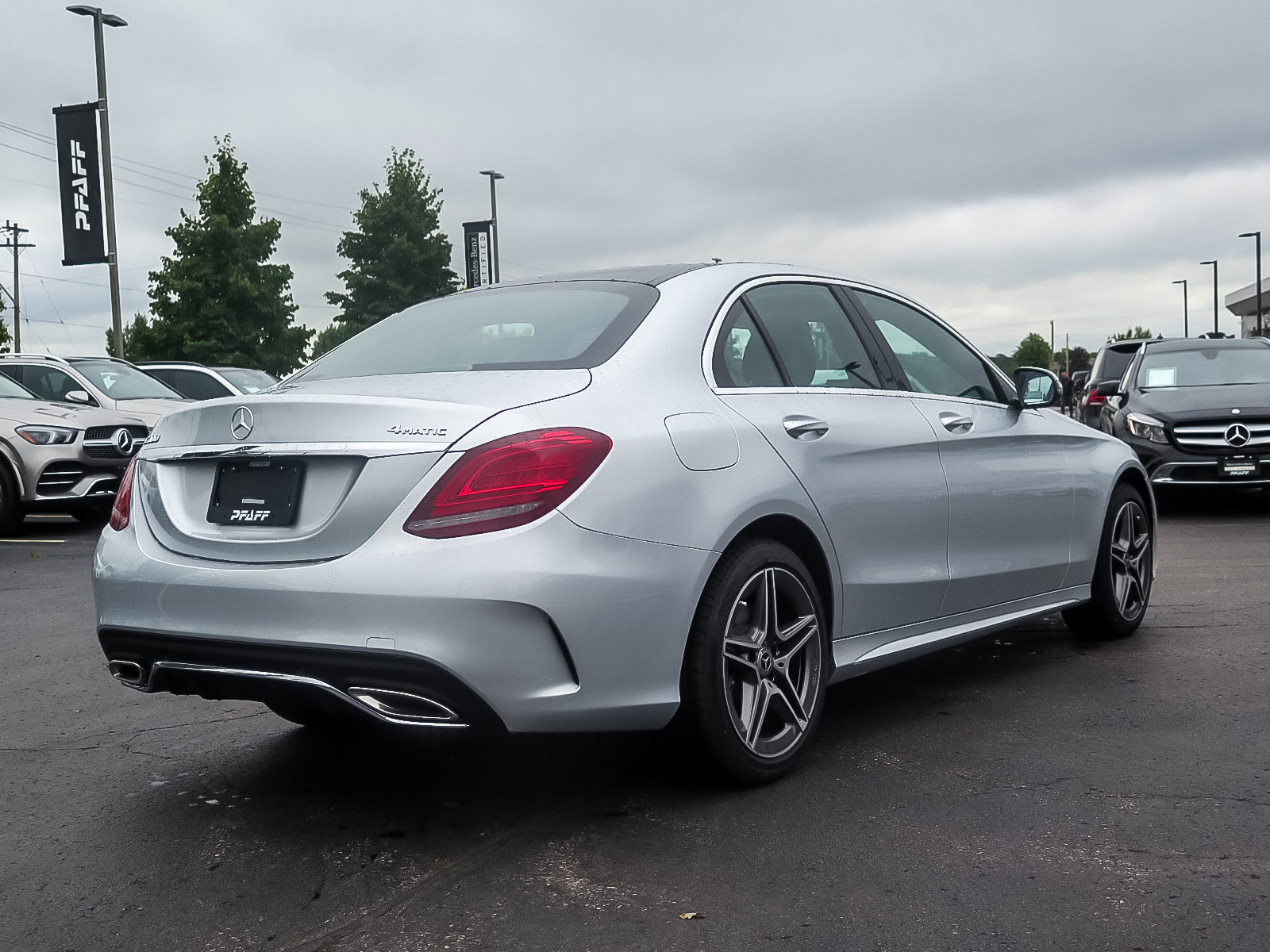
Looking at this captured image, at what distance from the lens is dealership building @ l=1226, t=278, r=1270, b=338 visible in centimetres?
7194

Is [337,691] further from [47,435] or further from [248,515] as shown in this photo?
[47,435]

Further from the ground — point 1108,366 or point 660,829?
point 1108,366

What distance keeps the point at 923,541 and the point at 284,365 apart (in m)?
38.6

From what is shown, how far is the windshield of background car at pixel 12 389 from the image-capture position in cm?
1379

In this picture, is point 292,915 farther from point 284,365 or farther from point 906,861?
point 284,365

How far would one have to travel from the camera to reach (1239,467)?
12.0m

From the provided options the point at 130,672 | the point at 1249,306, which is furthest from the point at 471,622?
the point at 1249,306

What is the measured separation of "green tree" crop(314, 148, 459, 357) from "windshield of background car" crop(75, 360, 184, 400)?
36.0m

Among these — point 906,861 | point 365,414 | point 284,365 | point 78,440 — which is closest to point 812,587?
point 906,861

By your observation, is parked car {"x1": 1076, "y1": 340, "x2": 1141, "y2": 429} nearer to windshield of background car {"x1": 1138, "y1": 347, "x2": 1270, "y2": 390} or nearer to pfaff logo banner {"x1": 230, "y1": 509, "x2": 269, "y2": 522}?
windshield of background car {"x1": 1138, "y1": 347, "x2": 1270, "y2": 390}

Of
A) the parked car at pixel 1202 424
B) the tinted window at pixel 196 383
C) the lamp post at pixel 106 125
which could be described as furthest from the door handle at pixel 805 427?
the lamp post at pixel 106 125

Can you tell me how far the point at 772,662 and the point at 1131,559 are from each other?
9.87 feet

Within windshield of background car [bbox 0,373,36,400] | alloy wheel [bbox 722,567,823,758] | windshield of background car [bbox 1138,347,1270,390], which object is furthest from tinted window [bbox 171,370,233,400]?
alloy wheel [bbox 722,567,823,758]

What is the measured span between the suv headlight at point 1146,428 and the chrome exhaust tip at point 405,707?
10.3 meters
